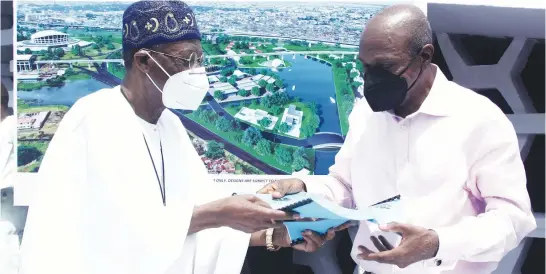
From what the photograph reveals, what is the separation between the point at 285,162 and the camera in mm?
2699

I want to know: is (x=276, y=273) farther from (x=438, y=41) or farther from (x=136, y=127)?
(x=438, y=41)

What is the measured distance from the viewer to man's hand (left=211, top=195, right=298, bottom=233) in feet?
6.02

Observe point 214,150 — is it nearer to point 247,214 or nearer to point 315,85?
point 315,85

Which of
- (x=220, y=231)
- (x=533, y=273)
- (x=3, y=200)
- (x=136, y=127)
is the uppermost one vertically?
(x=136, y=127)

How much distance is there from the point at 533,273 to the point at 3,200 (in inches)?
115

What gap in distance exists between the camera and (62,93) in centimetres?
266

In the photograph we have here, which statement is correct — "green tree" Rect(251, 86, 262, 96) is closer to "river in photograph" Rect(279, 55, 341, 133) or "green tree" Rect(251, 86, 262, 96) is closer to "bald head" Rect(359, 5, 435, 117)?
"river in photograph" Rect(279, 55, 341, 133)

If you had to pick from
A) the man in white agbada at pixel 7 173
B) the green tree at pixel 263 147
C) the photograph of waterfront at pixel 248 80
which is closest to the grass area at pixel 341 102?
the photograph of waterfront at pixel 248 80

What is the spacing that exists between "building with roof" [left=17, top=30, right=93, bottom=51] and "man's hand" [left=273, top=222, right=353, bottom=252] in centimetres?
127

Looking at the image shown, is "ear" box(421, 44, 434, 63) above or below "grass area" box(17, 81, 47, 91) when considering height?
above

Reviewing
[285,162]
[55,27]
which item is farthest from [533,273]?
[55,27]

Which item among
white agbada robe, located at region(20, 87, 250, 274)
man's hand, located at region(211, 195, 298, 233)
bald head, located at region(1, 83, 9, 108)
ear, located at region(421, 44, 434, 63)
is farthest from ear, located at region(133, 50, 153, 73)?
bald head, located at region(1, 83, 9, 108)

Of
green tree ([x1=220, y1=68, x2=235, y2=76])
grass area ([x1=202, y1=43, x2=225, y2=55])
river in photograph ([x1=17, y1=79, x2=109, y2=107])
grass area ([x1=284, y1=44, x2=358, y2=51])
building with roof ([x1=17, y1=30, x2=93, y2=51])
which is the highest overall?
grass area ([x1=284, y1=44, x2=358, y2=51])

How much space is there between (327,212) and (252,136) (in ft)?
3.29
